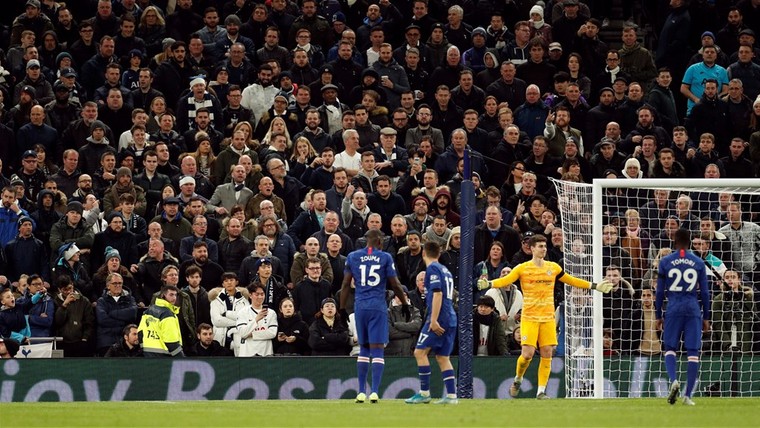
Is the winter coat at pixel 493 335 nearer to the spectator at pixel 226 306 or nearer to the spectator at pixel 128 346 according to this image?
the spectator at pixel 226 306

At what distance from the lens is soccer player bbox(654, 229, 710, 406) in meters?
16.8

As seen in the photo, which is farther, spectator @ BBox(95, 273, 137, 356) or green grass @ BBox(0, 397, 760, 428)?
spectator @ BBox(95, 273, 137, 356)

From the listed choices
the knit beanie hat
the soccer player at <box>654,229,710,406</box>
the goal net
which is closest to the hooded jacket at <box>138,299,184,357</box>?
the knit beanie hat

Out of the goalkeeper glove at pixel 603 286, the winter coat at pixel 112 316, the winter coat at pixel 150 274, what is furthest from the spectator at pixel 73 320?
the goalkeeper glove at pixel 603 286

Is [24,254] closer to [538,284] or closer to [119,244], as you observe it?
[119,244]

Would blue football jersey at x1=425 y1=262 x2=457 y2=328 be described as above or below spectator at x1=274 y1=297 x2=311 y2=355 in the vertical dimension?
above

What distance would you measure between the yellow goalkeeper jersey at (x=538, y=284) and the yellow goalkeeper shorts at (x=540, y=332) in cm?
6

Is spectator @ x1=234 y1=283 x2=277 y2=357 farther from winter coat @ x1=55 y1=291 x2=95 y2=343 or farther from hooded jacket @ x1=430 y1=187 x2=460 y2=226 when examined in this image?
hooded jacket @ x1=430 y1=187 x2=460 y2=226

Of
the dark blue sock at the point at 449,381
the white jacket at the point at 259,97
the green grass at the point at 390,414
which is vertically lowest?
the green grass at the point at 390,414

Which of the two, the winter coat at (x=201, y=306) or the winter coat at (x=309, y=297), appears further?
the winter coat at (x=309, y=297)

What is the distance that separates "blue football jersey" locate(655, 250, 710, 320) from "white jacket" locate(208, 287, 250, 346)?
6.08m

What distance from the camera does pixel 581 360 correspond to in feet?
64.0

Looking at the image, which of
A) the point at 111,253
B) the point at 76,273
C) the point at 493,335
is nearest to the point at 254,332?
the point at 111,253

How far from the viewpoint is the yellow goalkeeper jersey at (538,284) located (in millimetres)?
17859
